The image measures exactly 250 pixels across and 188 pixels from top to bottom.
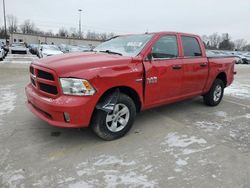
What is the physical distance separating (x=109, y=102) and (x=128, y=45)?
4.55 ft

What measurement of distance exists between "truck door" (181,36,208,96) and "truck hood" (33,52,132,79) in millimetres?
1624

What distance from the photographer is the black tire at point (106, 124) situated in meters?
3.56

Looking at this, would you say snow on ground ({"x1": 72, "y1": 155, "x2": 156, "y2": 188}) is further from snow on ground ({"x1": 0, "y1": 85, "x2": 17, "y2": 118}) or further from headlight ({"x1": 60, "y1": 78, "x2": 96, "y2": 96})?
snow on ground ({"x1": 0, "y1": 85, "x2": 17, "y2": 118})

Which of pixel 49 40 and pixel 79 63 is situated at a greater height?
pixel 49 40

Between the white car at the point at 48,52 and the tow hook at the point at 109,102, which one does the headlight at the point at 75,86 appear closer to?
the tow hook at the point at 109,102

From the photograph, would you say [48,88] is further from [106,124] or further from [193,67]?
[193,67]

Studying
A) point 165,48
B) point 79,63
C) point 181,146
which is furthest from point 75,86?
point 165,48

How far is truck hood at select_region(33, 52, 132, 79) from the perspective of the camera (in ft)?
10.8

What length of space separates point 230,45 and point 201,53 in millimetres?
91486

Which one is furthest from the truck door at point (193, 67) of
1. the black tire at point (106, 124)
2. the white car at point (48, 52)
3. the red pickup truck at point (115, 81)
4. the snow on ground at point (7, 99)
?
the white car at point (48, 52)

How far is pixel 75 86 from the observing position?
3.27 metres

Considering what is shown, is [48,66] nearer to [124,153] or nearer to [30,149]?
[30,149]

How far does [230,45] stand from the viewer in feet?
285

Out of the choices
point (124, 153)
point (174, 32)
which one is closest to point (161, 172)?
point (124, 153)
